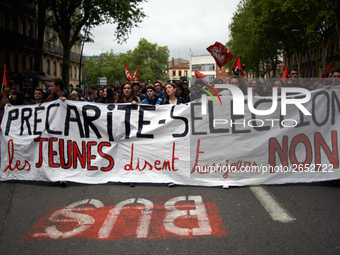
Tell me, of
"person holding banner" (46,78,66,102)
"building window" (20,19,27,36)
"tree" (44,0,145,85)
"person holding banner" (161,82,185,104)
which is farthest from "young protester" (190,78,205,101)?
"building window" (20,19,27,36)

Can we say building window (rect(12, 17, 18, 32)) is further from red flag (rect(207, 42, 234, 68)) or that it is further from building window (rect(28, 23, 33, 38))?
red flag (rect(207, 42, 234, 68))

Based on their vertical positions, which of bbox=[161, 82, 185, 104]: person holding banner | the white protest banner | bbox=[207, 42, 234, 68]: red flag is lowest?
the white protest banner

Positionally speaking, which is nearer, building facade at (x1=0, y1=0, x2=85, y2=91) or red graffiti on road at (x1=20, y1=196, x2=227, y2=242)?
red graffiti on road at (x1=20, y1=196, x2=227, y2=242)

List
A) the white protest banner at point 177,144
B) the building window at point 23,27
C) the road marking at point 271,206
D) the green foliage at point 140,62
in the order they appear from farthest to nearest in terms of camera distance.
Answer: the green foliage at point 140,62
the building window at point 23,27
the white protest banner at point 177,144
the road marking at point 271,206

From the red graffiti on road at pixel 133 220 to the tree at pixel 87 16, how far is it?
22066mm

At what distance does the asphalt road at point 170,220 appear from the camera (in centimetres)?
371

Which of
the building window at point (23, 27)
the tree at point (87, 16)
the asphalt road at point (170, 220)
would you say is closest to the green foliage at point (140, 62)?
the building window at point (23, 27)

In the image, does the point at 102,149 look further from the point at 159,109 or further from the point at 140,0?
the point at 140,0

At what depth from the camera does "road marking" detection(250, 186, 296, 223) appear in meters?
4.45

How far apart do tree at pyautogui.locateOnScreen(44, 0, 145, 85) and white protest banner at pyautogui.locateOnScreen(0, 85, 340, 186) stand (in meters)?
20.0

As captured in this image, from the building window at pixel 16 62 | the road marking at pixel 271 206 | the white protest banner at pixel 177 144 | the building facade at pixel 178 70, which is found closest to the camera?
the road marking at pixel 271 206

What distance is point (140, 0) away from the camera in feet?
89.0

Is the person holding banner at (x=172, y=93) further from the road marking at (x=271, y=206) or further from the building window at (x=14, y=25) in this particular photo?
the building window at (x=14, y=25)

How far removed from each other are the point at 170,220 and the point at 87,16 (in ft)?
79.6
